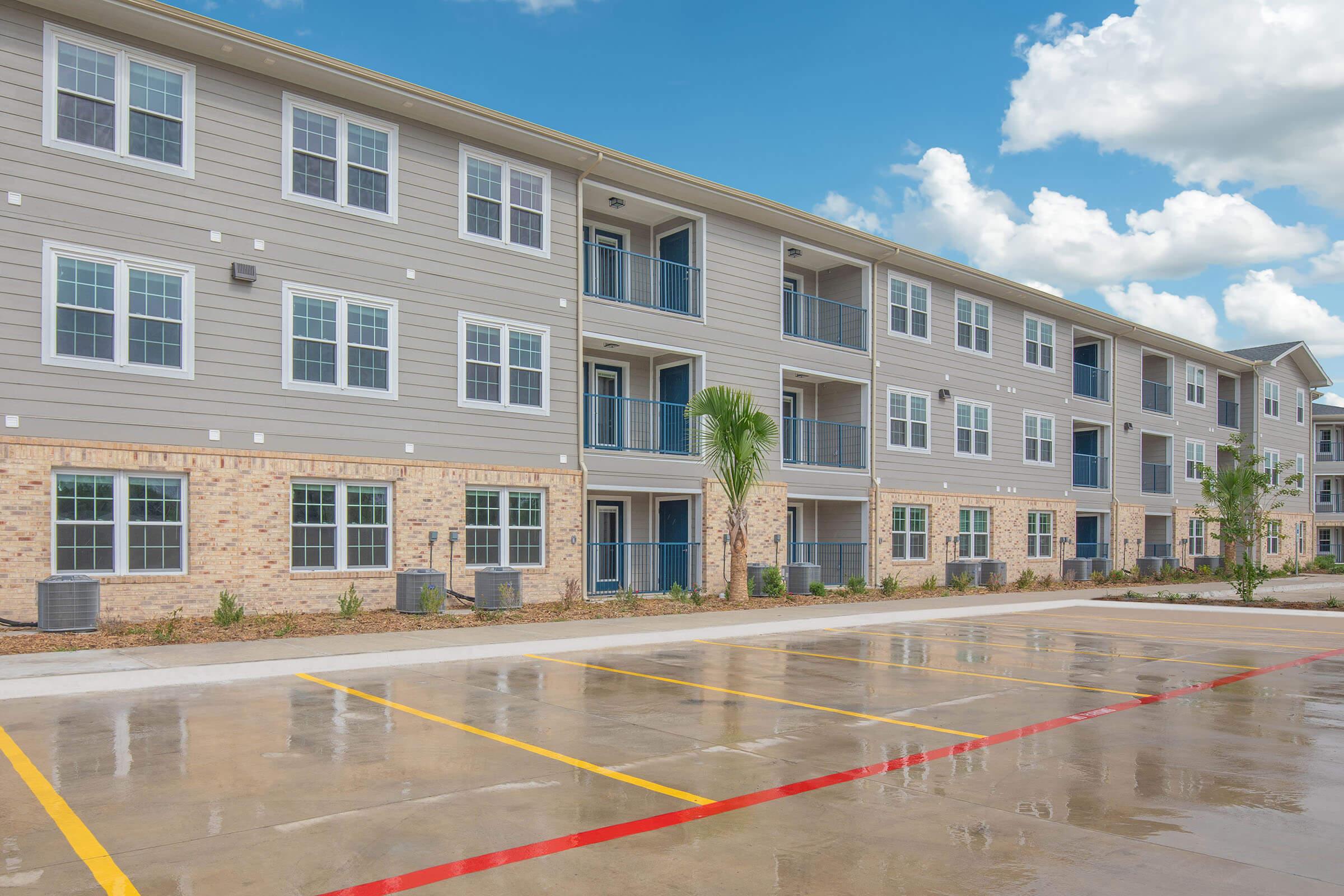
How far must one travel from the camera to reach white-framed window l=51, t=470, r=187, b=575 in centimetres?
1466

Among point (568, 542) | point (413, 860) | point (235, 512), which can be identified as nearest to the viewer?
point (413, 860)

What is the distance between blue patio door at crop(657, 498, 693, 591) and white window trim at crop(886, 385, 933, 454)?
712cm

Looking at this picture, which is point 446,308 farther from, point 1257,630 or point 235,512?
point 1257,630

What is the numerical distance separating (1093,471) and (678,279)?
2061 cm

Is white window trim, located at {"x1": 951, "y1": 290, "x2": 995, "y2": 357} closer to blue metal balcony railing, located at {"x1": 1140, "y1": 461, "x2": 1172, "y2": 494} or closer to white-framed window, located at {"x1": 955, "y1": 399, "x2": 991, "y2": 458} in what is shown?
white-framed window, located at {"x1": 955, "y1": 399, "x2": 991, "y2": 458}

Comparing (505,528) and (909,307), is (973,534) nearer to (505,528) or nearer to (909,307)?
(909,307)

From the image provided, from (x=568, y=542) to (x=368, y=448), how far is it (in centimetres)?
462

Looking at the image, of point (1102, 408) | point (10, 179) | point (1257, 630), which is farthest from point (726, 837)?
point (1102, 408)

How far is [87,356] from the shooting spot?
49.1ft

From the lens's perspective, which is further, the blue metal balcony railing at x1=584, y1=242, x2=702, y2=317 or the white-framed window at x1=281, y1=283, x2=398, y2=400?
the blue metal balcony railing at x1=584, y1=242, x2=702, y2=317

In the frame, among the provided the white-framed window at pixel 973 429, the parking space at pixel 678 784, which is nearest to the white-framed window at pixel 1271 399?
the white-framed window at pixel 973 429

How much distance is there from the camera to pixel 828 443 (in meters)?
28.3

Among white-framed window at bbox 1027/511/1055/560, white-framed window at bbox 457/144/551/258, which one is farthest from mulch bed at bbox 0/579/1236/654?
white-framed window at bbox 1027/511/1055/560

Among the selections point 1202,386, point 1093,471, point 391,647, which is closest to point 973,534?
point 1093,471
